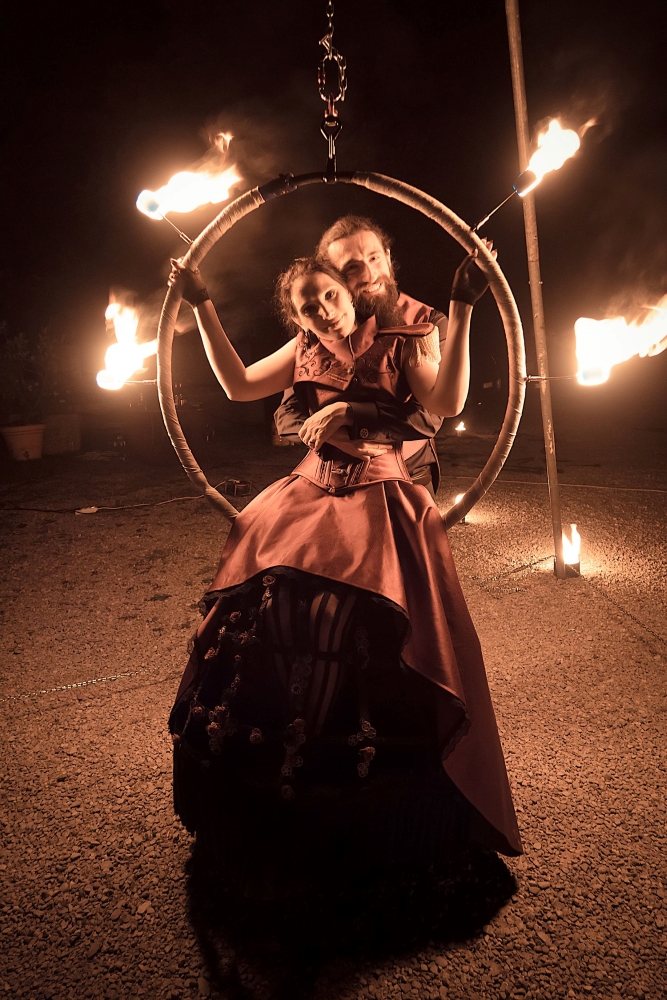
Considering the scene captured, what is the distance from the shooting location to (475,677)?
188cm

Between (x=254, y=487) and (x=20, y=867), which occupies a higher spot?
(x=254, y=487)

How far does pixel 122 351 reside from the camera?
2.47 m

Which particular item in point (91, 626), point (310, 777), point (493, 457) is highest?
point (493, 457)

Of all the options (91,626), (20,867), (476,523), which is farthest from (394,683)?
(476,523)

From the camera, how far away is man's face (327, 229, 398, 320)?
2.13 metres

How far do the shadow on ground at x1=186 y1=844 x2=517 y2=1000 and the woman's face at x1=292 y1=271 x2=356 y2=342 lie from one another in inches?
70.6

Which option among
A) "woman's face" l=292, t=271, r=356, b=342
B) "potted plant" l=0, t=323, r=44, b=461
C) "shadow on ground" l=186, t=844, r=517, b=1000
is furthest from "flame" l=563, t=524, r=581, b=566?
"potted plant" l=0, t=323, r=44, b=461

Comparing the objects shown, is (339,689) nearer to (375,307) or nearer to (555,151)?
(375,307)

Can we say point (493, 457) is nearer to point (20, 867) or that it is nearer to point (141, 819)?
point (141, 819)

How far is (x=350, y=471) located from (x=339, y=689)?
695mm

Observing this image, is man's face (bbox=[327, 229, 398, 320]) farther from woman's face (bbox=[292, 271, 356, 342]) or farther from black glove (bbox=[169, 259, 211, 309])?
black glove (bbox=[169, 259, 211, 309])

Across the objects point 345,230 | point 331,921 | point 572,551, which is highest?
point 345,230

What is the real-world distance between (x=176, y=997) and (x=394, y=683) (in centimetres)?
100

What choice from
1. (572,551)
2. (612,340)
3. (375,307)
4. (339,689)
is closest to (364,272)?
(375,307)
